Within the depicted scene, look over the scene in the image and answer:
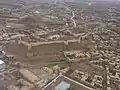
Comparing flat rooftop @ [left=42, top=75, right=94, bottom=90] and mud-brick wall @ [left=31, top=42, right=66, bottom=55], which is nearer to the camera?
flat rooftop @ [left=42, top=75, right=94, bottom=90]

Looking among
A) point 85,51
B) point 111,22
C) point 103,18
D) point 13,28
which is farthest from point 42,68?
point 103,18

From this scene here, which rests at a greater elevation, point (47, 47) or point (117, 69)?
point (47, 47)

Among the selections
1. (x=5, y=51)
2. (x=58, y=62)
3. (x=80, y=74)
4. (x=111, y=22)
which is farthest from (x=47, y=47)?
(x=111, y=22)

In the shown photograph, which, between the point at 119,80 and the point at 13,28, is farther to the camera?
the point at 13,28

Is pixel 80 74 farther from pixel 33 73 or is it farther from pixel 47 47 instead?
pixel 47 47

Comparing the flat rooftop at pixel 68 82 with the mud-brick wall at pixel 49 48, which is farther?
the mud-brick wall at pixel 49 48

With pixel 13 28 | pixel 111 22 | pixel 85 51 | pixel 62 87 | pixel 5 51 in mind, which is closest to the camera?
pixel 62 87

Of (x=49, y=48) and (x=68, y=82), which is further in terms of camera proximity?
(x=49, y=48)

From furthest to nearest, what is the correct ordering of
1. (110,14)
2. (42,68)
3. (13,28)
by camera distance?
(110,14)
(13,28)
(42,68)

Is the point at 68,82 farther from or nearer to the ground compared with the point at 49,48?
nearer to the ground

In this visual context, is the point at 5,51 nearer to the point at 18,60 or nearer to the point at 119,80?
the point at 18,60
